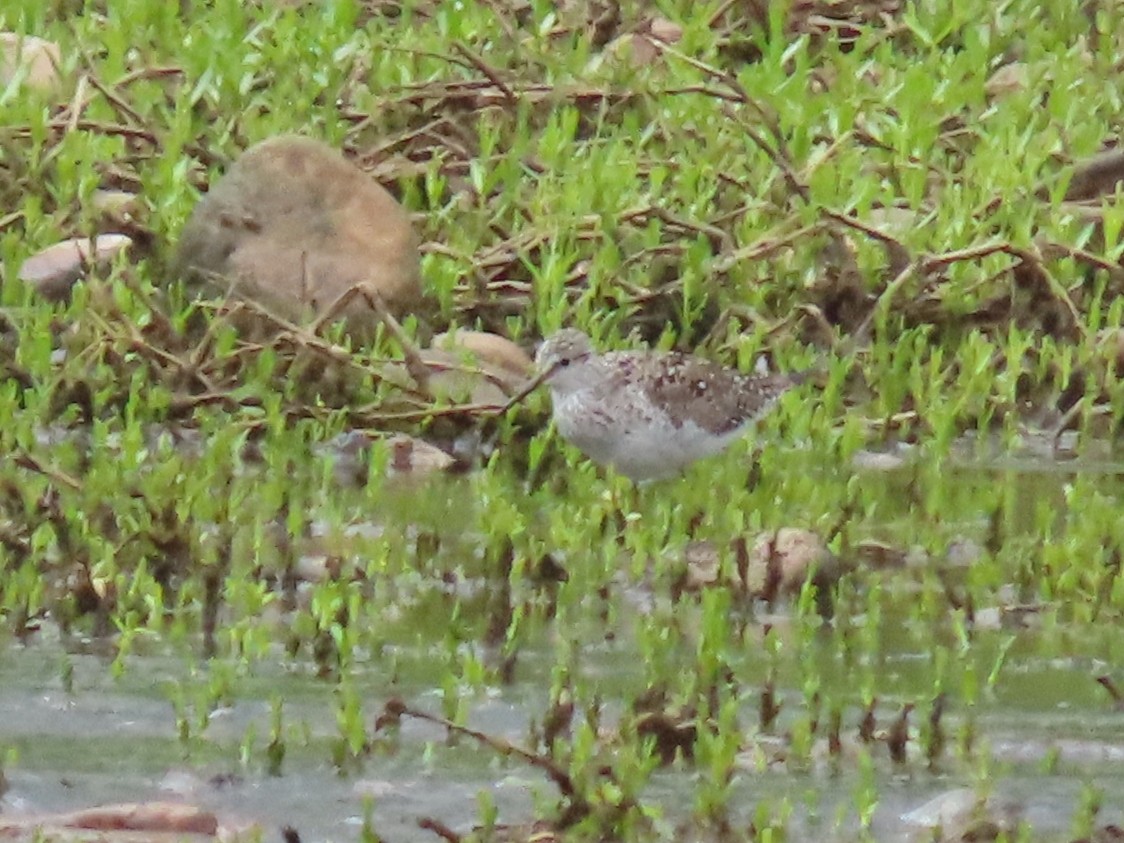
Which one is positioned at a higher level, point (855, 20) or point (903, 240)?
point (855, 20)

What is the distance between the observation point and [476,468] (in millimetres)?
8164

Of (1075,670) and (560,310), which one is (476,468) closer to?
(560,310)

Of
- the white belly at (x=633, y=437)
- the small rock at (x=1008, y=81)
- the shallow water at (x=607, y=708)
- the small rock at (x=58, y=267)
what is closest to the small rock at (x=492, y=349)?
the white belly at (x=633, y=437)

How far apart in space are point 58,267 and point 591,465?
199 centimetres

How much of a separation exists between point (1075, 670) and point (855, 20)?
6973 millimetres

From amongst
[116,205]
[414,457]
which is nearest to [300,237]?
[116,205]

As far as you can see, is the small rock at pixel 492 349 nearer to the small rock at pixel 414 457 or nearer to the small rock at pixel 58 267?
the small rock at pixel 414 457

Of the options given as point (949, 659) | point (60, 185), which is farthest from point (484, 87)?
point (949, 659)

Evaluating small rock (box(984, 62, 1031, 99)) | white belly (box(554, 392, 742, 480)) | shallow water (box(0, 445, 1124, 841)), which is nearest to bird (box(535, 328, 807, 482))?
white belly (box(554, 392, 742, 480))

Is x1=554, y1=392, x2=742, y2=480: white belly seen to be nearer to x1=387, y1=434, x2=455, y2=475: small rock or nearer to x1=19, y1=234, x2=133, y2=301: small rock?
x1=387, y1=434, x2=455, y2=475: small rock

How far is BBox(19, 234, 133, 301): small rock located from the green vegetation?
11 centimetres

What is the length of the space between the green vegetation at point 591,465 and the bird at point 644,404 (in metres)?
0.11

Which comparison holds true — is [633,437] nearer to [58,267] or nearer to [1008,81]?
[58,267]

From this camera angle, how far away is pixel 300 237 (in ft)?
30.7
